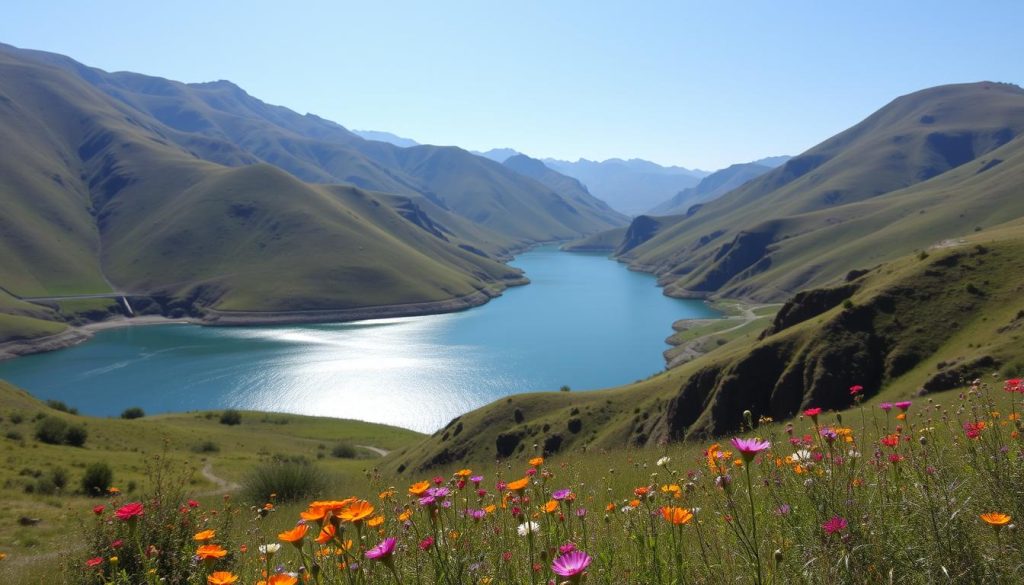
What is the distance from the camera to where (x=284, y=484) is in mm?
19578

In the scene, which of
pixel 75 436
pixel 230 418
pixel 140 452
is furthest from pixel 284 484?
pixel 230 418

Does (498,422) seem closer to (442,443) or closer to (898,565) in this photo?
(442,443)

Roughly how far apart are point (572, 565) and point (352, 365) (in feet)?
435

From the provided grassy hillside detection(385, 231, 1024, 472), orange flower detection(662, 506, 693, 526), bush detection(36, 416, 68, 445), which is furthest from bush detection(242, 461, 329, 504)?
bush detection(36, 416, 68, 445)

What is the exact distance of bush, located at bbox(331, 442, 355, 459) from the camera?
2832 inches

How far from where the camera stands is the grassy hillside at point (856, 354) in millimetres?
34000

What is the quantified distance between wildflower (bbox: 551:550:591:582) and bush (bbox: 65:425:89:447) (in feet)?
200

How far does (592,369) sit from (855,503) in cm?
12097

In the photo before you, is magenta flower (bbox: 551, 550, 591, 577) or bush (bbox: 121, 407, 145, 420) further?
bush (bbox: 121, 407, 145, 420)

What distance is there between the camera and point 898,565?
3512 mm

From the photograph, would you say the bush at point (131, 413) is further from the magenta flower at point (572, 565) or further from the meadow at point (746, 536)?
the magenta flower at point (572, 565)

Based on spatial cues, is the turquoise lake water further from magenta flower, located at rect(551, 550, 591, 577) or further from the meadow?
magenta flower, located at rect(551, 550, 591, 577)

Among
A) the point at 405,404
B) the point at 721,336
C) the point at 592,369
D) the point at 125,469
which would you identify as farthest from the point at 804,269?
the point at 125,469

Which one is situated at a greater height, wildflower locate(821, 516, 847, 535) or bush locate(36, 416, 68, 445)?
wildflower locate(821, 516, 847, 535)
